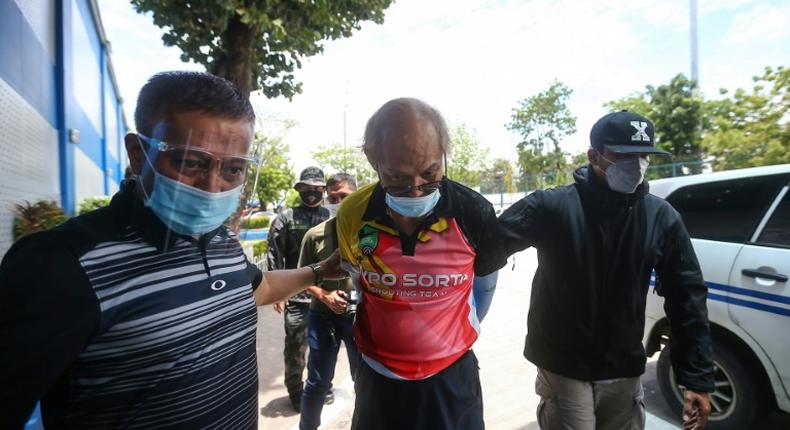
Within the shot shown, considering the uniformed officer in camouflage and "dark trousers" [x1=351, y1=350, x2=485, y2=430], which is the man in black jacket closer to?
"dark trousers" [x1=351, y1=350, x2=485, y2=430]

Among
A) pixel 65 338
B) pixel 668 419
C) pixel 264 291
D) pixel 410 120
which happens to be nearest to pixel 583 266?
pixel 410 120

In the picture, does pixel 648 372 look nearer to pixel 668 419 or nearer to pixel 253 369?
pixel 668 419

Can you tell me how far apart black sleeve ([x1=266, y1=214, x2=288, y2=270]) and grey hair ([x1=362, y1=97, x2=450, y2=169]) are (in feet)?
8.34

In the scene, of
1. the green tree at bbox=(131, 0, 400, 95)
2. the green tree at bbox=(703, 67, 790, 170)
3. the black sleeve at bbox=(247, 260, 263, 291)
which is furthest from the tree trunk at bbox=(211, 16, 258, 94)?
the green tree at bbox=(703, 67, 790, 170)

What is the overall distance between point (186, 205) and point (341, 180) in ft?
9.48

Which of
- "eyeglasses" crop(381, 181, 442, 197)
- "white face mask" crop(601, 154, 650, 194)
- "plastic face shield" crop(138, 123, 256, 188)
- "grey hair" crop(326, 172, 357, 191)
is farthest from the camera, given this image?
"grey hair" crop(326, 172, 357, 191)

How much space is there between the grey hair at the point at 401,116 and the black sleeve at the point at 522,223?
1.61 ft

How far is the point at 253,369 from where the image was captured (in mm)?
1300

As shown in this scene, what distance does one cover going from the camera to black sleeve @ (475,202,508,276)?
1.59 metres

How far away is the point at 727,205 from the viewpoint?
3.12m

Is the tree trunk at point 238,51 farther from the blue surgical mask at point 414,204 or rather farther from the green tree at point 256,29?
the blue surgical mask at point 414,204

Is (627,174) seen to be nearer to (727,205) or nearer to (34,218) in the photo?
(727,205)

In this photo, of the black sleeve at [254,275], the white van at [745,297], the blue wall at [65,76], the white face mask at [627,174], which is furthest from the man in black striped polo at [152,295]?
the blue wall at [65,76]

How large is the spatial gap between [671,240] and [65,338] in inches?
86.1
